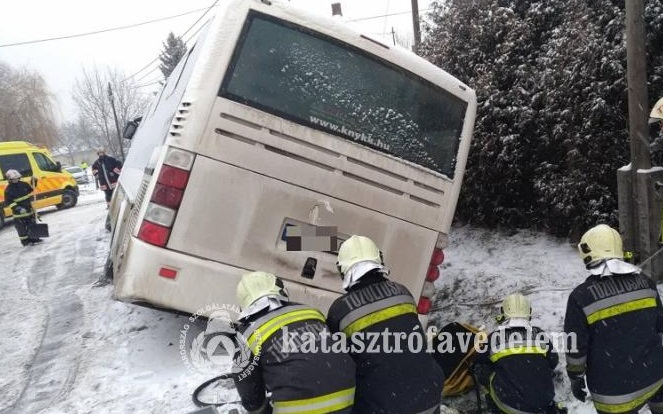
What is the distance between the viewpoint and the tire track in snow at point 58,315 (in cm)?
422

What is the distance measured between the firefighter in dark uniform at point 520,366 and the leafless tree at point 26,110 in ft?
104

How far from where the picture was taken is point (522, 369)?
3.36m

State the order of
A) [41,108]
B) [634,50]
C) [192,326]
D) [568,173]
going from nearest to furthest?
1. [634,50]
2. [192,326]
3. [568,173]
4. [41,108]

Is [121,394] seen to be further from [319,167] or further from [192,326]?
[319,167]

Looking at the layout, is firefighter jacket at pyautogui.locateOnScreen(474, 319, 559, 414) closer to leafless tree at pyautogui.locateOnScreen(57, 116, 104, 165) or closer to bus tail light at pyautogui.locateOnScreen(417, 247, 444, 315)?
bus tail light at pyautogui.locateOnScreen(417, 247, 444, 315)

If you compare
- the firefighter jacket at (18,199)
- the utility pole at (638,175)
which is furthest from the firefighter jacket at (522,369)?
the firefighter jacket at (18,199)

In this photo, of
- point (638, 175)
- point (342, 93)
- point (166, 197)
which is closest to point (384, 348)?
point (166, 197)

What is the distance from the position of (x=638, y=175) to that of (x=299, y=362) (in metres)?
3.75

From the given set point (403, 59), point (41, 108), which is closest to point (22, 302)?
point (403, 59)

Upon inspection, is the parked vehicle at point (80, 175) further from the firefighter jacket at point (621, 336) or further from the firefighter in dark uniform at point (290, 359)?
the firefighter jacket at point (621, 336)

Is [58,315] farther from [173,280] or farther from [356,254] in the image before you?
[356,254]

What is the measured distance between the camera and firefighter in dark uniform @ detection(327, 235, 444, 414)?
2.72 metres

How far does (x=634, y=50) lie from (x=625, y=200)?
138cm

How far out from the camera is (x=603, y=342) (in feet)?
10.0
